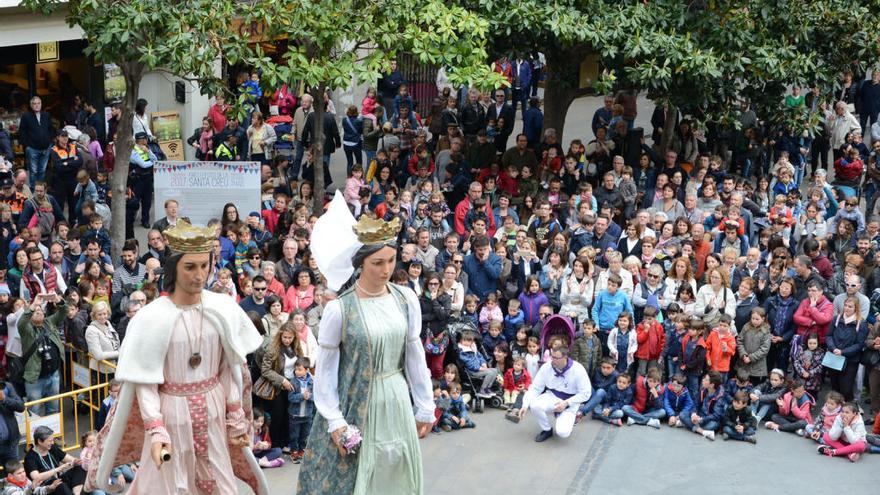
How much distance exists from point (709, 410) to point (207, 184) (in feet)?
22.3

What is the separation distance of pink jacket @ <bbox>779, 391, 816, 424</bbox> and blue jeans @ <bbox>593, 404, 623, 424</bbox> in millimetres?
1613

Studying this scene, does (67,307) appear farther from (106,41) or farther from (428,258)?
(428,258)

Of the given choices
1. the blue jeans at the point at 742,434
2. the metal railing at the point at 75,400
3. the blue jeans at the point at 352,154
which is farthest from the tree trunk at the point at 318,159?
the blue jeans at the point at 742,434

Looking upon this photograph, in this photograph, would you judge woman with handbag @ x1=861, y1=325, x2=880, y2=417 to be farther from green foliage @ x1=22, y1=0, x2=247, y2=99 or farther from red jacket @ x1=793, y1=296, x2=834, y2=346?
green foliage @ x1=22, y1=0, x2=247, y2=99

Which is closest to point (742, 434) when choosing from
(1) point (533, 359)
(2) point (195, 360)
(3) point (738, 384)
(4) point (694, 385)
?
(3) point (738, 384)

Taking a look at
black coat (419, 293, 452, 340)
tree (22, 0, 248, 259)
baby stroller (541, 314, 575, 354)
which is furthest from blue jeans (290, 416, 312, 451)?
tree (22, 0, 248, 259)

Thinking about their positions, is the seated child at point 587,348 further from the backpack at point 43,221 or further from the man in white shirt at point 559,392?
the backpack at point 43,221

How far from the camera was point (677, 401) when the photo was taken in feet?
43.7

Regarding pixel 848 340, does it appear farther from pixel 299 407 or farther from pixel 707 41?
pixel 299 407

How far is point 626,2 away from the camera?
17.2m

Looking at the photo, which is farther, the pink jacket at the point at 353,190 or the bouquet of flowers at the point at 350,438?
the pink jacket at the point at 353,190

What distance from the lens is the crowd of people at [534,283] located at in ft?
41.4

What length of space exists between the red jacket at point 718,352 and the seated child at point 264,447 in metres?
4.48

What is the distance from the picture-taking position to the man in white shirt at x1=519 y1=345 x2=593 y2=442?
12820 mm
